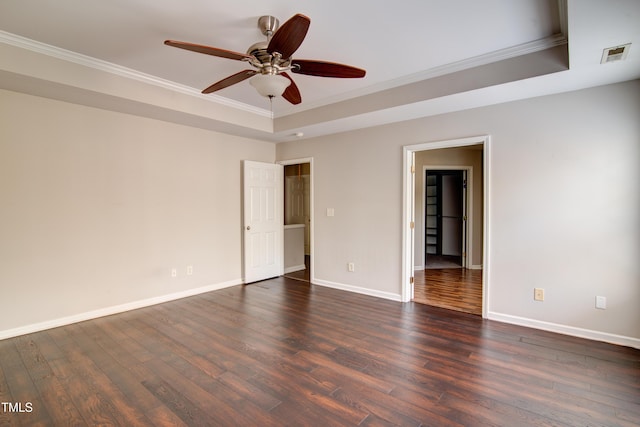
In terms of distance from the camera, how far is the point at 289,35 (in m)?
1.85

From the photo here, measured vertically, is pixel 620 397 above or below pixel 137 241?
below

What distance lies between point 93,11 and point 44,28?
1.92 ft

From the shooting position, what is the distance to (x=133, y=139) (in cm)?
392

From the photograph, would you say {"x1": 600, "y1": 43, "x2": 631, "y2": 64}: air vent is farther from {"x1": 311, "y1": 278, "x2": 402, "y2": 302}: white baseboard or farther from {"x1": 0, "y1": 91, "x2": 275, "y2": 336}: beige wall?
{"x1": 0, "y1": 91, "x2": 275, "y2": 336}: beige wall

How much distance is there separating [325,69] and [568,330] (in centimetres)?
343

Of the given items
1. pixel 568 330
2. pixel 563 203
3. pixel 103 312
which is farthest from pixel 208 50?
pixel 568 330

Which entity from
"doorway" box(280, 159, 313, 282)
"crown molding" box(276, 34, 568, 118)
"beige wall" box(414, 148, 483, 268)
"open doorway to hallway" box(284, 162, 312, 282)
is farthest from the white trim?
"crown molding" box(276, 34, 568, 118)

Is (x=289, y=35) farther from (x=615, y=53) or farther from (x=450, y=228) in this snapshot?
(x=450, y=228)

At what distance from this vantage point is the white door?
512 centimetres

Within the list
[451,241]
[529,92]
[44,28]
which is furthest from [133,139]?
[451,241]

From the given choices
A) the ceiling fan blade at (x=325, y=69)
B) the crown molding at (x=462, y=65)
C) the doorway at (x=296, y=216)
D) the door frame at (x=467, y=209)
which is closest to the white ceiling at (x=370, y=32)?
the crown molding at (x=462, y=65)

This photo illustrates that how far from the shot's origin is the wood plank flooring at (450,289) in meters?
4.11

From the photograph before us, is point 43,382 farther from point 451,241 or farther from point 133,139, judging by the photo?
point 451,241

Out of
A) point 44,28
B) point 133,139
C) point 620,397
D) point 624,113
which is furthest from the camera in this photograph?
point 133,139
